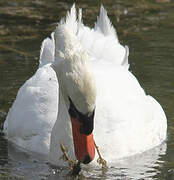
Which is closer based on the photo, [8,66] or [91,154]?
[91,154]

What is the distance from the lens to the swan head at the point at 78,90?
24.5 ft

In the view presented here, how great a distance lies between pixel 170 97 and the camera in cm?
1127

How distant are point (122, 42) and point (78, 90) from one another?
6.52 metres

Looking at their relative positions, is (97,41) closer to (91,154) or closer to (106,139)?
(106,139)

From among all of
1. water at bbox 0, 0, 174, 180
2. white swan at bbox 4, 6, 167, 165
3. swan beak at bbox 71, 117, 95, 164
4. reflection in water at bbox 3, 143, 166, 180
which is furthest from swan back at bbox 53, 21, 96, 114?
water at bbox 0, 0, 174, 180

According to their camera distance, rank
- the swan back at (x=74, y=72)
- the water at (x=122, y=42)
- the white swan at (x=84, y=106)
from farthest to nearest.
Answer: the water at (x=122, y=42), the white swan at (x=84, y=106), the swan back at (x=74, y=72)

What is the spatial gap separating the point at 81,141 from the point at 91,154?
0.57ft

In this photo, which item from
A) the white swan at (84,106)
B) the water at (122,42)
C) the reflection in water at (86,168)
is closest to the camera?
the white swan at (84,106)

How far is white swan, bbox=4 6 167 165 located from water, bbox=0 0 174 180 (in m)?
0.21

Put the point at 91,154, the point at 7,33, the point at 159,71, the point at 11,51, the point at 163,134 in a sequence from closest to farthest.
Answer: the point at 91,154 → the point at 163,134 → the point at 159,71 → the point at 11,51 → the point at 7,33

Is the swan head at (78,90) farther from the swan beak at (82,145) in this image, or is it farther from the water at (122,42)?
the water at (122,42)

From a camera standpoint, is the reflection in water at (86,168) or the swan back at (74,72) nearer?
the swan back at (74,72)

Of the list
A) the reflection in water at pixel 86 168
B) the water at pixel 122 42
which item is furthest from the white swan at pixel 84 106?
the water at pixel 122 42

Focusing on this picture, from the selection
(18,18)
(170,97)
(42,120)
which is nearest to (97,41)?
(170,97)
